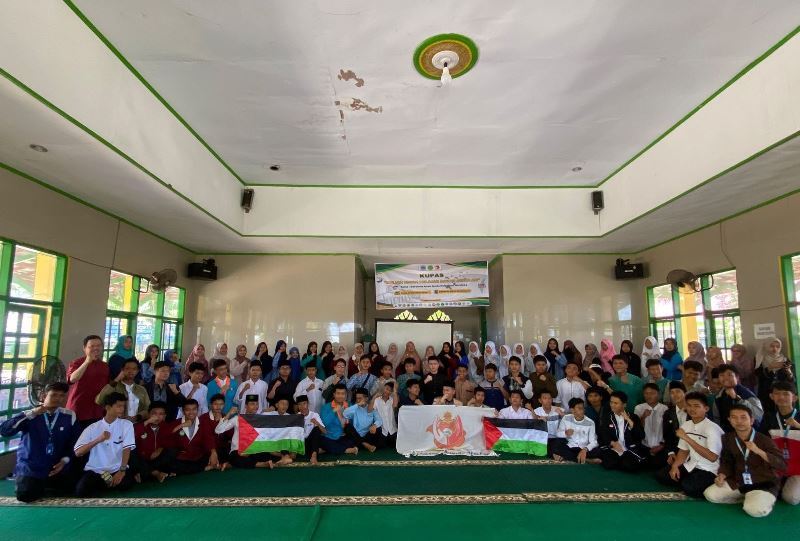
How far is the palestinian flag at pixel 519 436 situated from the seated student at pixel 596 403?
0.52 meters

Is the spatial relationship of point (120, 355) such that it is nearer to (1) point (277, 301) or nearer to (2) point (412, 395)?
(1) point (277, 301)

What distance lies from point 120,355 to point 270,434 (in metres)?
1.95

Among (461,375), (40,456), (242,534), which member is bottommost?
(242,534)

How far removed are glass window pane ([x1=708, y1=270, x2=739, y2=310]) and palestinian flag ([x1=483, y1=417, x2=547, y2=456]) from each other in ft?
9.91

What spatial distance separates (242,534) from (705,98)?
5289 mm

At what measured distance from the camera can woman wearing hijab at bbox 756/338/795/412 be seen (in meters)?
4.67

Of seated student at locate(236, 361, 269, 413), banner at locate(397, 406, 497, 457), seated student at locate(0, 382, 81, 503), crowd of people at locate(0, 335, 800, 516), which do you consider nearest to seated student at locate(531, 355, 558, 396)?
crowd of people at locate(0, 335, 800, 516)

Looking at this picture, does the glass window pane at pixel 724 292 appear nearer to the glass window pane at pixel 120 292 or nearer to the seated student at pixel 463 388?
the seated student at pixel 463 388

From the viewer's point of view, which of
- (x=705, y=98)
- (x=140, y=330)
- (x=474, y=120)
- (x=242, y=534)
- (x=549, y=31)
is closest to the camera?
(x=242, y=534)

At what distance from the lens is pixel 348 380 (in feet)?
20.1

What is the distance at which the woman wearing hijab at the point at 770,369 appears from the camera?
4.67m

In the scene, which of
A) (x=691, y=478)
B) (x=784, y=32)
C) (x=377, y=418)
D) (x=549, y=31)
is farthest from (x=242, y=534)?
(x=784, y=32)

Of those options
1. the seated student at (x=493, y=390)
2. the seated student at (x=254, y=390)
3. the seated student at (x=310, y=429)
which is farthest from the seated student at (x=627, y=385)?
the seated student at (x=254, y=390)

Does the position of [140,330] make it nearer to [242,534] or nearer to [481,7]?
[242,534]
